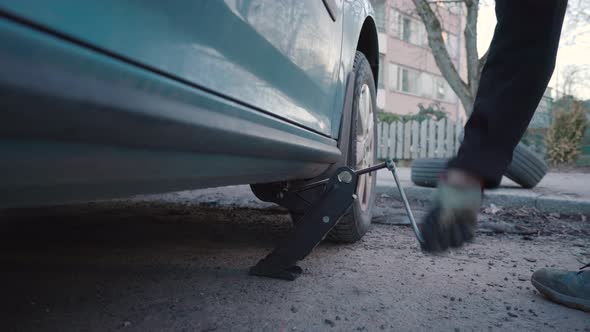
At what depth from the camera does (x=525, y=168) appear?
4422 mm

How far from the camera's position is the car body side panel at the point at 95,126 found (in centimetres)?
51

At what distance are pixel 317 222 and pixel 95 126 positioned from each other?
1144 millimetres

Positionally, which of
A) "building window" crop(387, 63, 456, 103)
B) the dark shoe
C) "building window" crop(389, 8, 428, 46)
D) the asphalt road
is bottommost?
the asphalt road

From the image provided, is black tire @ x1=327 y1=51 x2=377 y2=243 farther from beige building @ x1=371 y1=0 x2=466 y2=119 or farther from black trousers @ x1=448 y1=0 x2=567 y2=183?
beige building @ x1=371 y1=0 x2=466 y2=119

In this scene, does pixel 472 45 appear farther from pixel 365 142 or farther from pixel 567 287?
pixel 567 287

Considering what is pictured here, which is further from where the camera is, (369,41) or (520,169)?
(520,169)

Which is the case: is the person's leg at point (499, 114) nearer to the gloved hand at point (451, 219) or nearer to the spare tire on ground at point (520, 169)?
the gloved hand at point (451, 219)

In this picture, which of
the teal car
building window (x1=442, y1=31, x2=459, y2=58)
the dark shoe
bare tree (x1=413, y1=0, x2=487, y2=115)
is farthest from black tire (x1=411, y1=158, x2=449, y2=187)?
building window (x1=442, y1=31, x2=459, y2=58)

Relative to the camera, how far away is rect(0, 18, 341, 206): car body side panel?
512 mm

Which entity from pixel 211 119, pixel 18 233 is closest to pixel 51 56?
pixel 211 119

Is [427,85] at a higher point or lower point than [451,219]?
higher

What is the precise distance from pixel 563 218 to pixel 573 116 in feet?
27.2

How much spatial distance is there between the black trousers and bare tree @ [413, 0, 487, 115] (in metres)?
8.31

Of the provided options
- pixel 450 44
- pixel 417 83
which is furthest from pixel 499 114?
pixel 417 83
